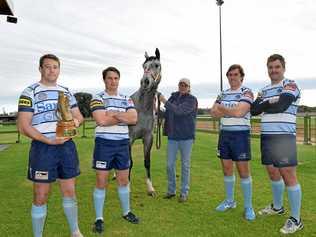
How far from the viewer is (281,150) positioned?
14.3 ft

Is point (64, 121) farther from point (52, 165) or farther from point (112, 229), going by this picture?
point (112, 229)

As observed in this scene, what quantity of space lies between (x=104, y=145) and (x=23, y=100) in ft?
3.74

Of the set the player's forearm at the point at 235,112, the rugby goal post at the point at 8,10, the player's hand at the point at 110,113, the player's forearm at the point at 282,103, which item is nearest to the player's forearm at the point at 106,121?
the player's hand at the point at 110,113

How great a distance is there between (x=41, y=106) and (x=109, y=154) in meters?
1.06

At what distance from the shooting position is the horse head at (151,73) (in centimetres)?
612

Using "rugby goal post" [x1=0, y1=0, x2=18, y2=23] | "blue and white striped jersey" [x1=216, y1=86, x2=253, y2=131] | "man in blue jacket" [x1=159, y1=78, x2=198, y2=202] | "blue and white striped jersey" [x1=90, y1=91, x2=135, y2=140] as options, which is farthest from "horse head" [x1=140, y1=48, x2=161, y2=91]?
"rugby goal post" [x1=0, y1=0, x2=18, y2=23]

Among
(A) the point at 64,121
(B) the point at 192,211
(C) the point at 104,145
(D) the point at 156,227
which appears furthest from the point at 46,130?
(B) the point at 192,211

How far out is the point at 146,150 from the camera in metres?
6.70

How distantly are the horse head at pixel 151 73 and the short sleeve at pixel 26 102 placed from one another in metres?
2.74

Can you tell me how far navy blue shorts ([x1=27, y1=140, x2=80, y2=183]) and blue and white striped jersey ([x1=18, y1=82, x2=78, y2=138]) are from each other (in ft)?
0.51

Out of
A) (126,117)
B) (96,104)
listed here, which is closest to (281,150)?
(126,117)

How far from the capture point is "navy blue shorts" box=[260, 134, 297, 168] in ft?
14.2

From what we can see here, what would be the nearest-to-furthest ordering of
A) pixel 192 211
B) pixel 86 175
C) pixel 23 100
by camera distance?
pixel 23 100 < pixel 192 211 < pixel 86 175

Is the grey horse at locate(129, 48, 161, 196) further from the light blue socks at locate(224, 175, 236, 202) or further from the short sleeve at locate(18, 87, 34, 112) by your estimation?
the short sleeve at locate(18, 87, 34, 112)
